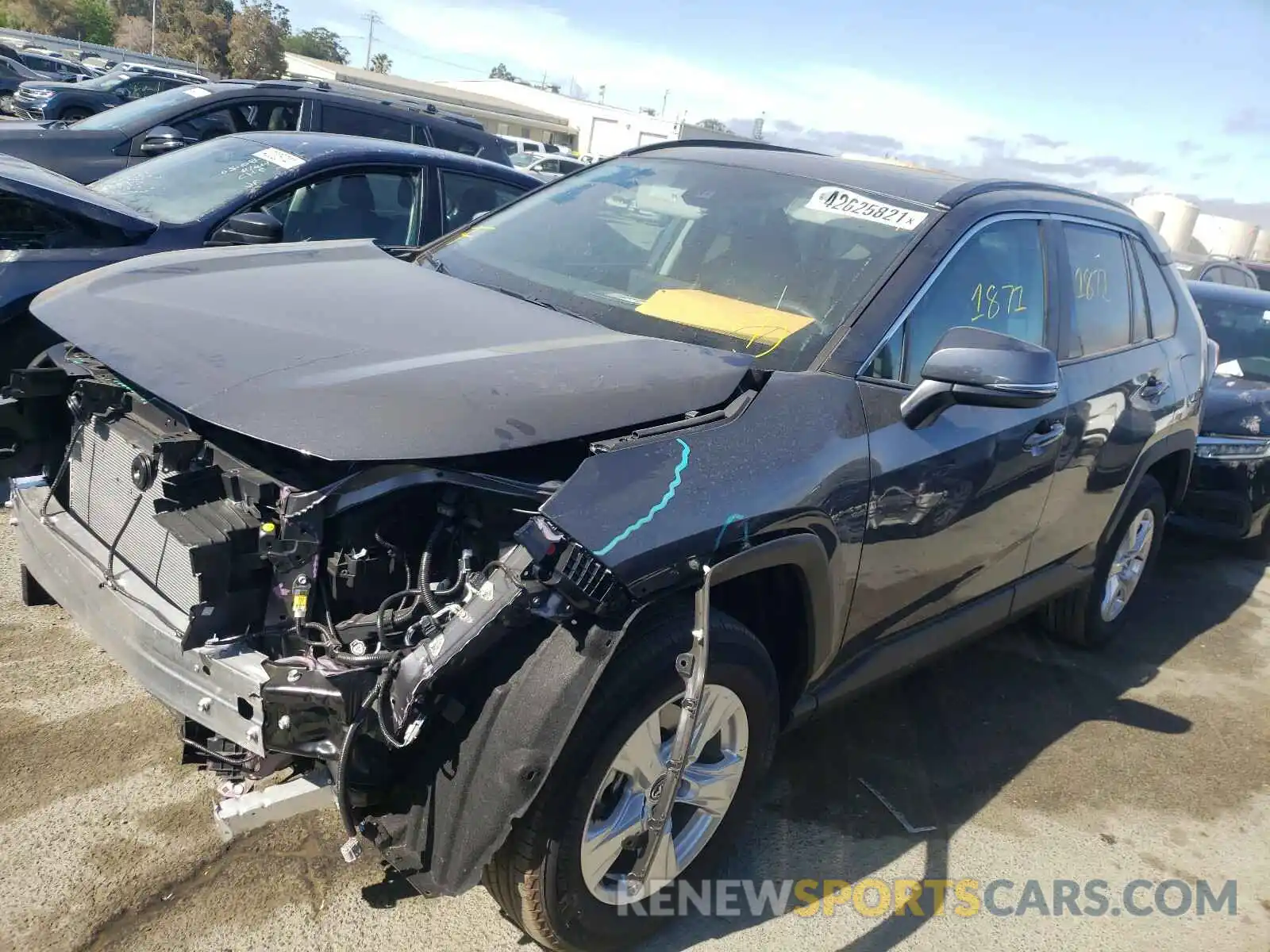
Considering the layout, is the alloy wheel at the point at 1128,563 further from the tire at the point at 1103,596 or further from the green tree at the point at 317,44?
the green tree at the point at 317,44

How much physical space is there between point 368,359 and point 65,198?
314cm

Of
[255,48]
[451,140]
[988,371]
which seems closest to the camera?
[988,371]

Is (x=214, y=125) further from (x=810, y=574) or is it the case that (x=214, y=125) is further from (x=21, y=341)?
(x=810, y=574)

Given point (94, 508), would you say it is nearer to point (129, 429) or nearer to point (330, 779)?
point (129, 429)

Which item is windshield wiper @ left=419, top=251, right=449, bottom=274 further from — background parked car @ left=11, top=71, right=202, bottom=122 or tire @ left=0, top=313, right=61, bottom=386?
background parked car @ left=11, top=71, right=202, bottom=122

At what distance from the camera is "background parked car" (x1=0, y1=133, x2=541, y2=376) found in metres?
4.53

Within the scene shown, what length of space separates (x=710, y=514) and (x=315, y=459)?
3.08 feet

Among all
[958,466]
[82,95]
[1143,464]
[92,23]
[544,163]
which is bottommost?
[92,23]

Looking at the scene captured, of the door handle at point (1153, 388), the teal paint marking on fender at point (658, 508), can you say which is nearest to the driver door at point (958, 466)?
the teal paint marking on fender at point (658, 508)

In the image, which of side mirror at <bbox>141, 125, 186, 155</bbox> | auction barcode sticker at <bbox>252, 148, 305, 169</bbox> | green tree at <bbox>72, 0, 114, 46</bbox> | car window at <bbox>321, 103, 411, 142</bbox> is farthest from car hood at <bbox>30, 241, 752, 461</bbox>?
green tree at <bbox>72, 0, 114, 46</bbox>

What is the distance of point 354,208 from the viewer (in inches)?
233

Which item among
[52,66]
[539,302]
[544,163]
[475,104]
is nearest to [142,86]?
[544,163]

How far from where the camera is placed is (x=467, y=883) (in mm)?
2188

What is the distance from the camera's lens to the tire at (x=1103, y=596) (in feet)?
15.1
